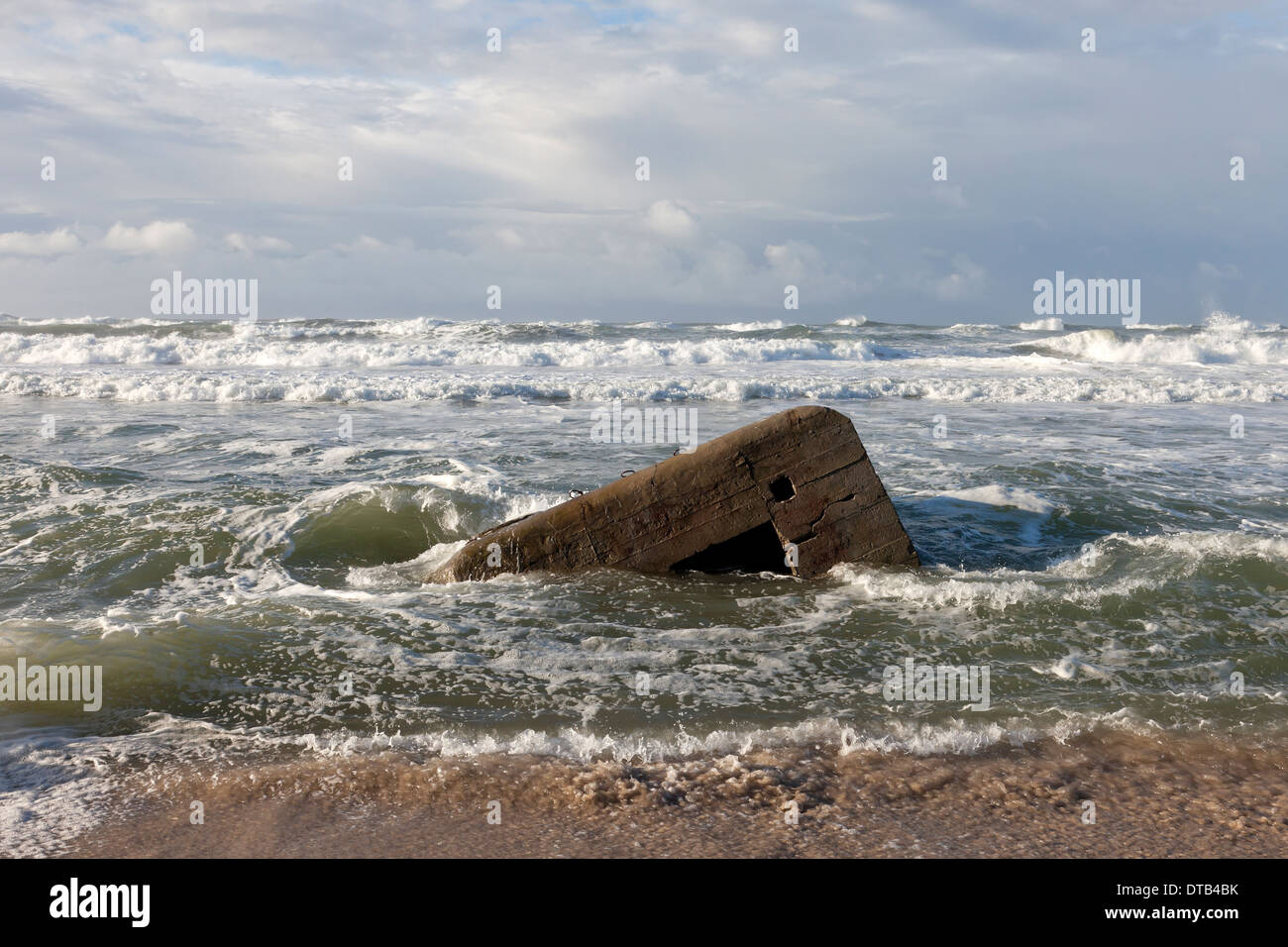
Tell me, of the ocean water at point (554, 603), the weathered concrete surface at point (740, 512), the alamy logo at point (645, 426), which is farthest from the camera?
the alamy logo at point (645, 426)

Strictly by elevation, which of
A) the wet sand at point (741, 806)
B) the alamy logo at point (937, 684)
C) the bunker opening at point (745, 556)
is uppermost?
the bunker opening at point (745, 556)

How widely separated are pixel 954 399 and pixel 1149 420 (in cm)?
391

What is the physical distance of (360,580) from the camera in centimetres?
715

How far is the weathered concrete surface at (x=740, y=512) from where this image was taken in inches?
250

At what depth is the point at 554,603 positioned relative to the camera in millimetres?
6188

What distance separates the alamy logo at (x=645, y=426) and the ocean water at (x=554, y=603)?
46 cm

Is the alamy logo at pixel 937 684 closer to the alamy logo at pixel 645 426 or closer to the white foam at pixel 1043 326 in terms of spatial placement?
the alamy logo at pixel 645 426

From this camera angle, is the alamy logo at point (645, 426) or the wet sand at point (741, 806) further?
the alamy logo at point (645, 426)
